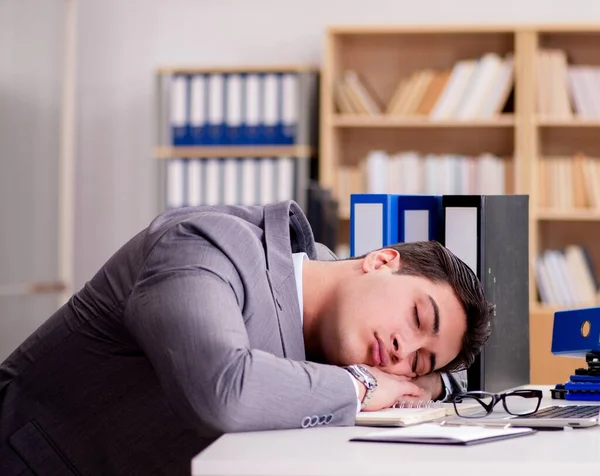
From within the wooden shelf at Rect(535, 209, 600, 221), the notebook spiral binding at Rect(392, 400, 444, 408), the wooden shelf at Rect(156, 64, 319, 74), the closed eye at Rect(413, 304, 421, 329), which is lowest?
the notebook spiral binding at Rect(392, 400, 444, 408)

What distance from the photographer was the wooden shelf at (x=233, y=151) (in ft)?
17.5

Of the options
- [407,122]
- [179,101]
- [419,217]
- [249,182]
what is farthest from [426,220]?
[179,101]

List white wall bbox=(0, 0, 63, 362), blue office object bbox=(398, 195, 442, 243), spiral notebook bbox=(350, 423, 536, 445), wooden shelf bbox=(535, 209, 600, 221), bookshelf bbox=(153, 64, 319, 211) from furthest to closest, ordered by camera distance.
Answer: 1. bookshelf bbox=(153, 64, 319, 211)
2. wooden shelf bbox=(535, 209, 600, 221)
3. white wall bbox=(0, 0, 63, 362)
4. blue office object bbox=(398, 195, 442, 243)
5. spiral notebook bbox=(350, 423, 536, 445)

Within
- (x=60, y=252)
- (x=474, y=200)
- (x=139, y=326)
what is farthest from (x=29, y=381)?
(x=60, y=252)

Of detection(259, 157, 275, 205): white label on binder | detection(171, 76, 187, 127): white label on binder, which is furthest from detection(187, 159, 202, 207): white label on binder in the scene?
detection(259, 157, 275, 205): white label on binder

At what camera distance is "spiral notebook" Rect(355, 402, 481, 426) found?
138 cm

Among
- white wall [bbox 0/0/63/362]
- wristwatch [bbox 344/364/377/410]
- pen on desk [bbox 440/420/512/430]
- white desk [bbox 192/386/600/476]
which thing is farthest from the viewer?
white wall [bbox 0/0/63/362]

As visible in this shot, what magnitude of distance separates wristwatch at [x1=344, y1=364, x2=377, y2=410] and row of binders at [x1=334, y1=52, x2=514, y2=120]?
12.6 feet

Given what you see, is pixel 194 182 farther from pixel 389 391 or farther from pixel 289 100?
pixel 389 391

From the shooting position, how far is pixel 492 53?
17.7 ft

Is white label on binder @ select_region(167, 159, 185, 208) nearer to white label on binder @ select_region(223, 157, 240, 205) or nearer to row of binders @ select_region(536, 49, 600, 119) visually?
white label on binder @ select_region(223, 157, 240, 205)

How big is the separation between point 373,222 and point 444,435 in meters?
0.94

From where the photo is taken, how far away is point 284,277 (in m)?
1.56

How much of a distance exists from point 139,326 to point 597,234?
4355 mm
